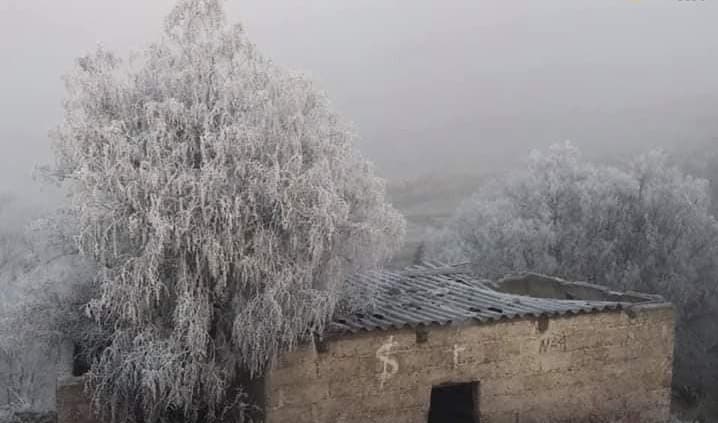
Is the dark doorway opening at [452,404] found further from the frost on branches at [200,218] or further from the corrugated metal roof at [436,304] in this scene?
the frost on branches at [200,218]

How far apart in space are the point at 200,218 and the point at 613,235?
71.7 feet

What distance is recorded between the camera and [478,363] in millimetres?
12859

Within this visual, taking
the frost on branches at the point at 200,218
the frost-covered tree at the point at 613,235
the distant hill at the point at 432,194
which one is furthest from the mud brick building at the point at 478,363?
the distant hill at the point at 432,194

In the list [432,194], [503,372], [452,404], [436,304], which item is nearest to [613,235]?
[452,404]

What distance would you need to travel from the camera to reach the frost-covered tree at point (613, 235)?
2867 centimetres

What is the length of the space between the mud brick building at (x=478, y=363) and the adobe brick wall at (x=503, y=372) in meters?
0.02

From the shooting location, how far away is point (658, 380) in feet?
46.2

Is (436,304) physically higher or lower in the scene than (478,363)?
higher

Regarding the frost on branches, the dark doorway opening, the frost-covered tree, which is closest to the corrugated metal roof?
the frost on branches

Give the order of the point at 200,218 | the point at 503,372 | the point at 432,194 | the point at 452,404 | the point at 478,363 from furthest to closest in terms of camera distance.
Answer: the point at 432,194, the point at 452,404, the point at 503,372, the point at 478,363, the point at 200,218

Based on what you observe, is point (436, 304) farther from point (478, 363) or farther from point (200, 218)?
point (200, 218)

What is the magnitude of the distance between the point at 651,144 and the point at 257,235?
58790mm

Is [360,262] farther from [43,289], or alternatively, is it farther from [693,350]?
[693,350]

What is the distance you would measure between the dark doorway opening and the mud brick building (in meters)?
0.03
